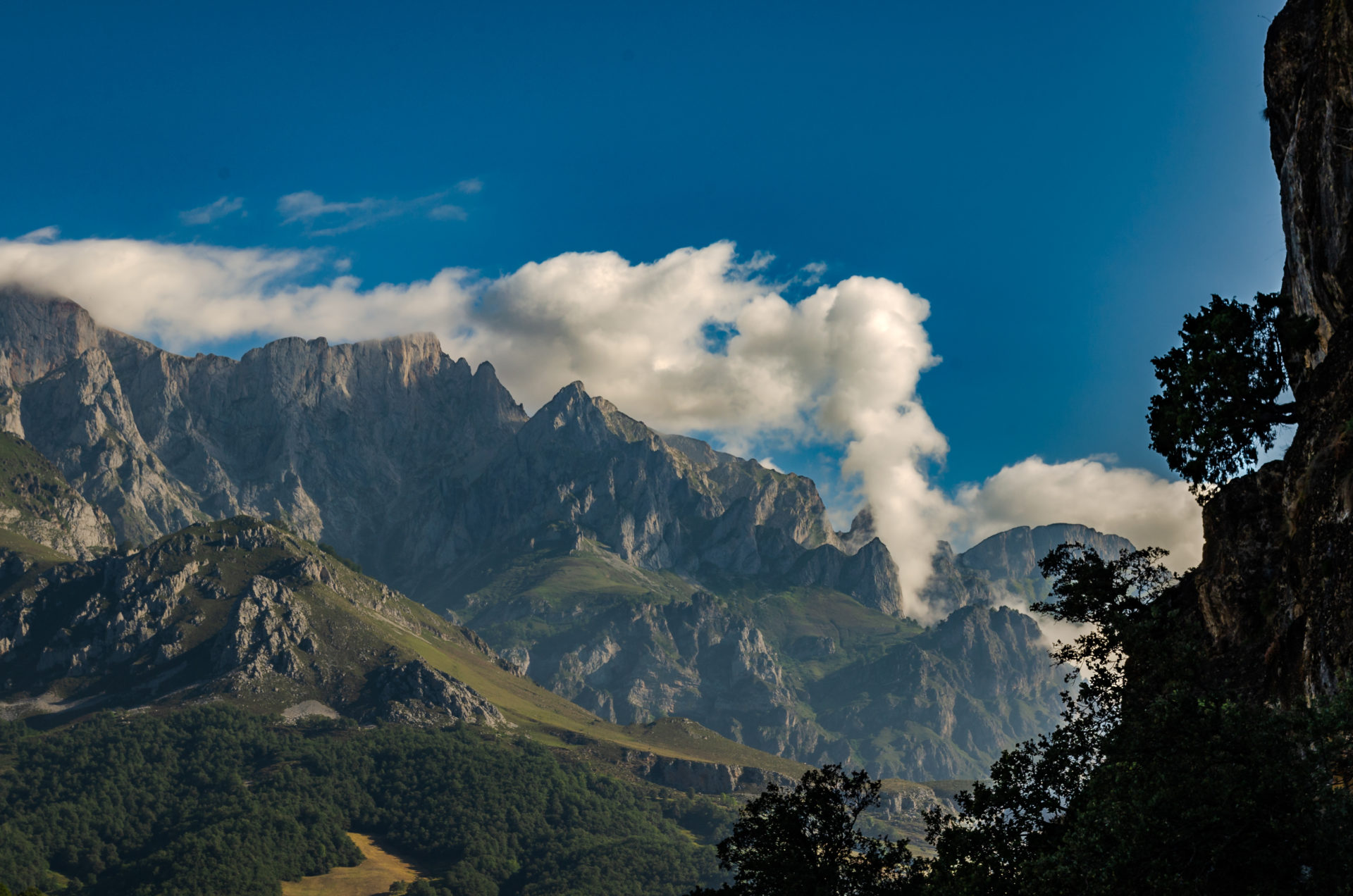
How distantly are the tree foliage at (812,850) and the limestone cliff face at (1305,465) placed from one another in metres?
25.3

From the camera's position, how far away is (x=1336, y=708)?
41500mm

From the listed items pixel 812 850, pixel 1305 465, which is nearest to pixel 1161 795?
pixel 1305 465

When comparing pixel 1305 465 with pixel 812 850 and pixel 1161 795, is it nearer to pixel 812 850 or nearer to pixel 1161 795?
pixel 1161 795

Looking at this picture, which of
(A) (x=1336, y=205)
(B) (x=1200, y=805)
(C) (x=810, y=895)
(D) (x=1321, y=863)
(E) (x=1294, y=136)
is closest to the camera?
(D) (x=1321, y=863)

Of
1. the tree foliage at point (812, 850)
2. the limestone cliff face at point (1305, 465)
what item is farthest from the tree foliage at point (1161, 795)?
the tree foliage at point (812, 850)

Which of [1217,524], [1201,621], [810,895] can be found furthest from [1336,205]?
[810,895]

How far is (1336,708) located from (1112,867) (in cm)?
1076

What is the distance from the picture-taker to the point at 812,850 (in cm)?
6906

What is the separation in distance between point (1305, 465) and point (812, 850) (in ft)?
122

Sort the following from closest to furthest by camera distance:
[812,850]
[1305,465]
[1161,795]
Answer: [1161,795], [1305,465], [812,850]

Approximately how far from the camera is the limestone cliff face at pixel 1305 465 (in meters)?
54.0

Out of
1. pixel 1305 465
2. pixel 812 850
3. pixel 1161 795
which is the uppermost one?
pixel 1305 465

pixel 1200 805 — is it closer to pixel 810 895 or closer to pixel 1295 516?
pixel 1295 516

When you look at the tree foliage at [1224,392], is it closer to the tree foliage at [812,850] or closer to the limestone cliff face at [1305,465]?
the limestone cliff face at [1305,465]
